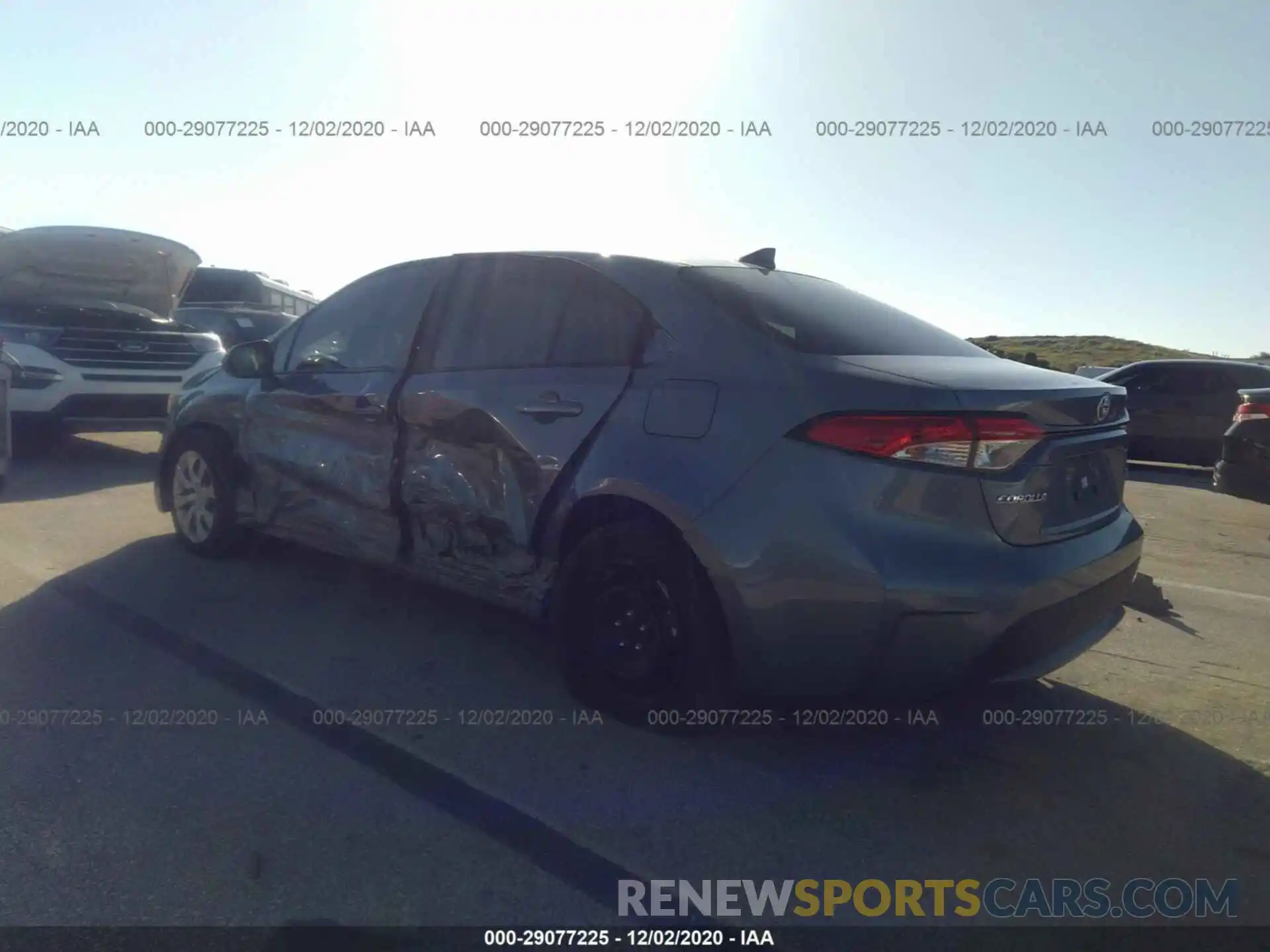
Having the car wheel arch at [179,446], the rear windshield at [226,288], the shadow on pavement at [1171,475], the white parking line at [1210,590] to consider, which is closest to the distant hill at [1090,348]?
the shadow on pavement at [1171,475]

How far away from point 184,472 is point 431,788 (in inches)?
132

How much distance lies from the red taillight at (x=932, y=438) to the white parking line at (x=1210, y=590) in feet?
11.7

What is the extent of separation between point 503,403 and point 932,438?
1654 millimetres

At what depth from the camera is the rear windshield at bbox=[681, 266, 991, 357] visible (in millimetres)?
3502

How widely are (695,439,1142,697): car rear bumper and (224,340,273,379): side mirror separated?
2.97m

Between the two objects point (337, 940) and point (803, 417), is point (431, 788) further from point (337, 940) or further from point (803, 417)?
point (803, 417)

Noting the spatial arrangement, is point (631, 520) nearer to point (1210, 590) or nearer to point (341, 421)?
point (341, 421)

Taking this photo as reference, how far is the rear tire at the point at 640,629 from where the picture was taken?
11.1 feet

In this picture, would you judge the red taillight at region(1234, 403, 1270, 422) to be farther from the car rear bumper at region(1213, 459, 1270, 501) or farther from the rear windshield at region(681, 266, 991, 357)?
the rear windshield at region(681, 266, 991, 357)

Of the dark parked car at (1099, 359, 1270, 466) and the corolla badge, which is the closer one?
the corolla badge

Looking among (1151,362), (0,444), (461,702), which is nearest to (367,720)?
(461,702)

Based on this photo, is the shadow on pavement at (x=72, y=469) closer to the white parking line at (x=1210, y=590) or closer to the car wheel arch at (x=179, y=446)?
the car wheel arch at (x=179, y=446)

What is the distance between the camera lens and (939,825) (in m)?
3.06

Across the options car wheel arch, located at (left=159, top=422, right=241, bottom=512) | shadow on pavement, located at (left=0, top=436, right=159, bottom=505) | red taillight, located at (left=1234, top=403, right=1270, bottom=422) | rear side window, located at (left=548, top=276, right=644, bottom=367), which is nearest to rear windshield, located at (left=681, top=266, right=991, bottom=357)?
rear side window, located at (left=548, top=276, right=644, bottom=367)
